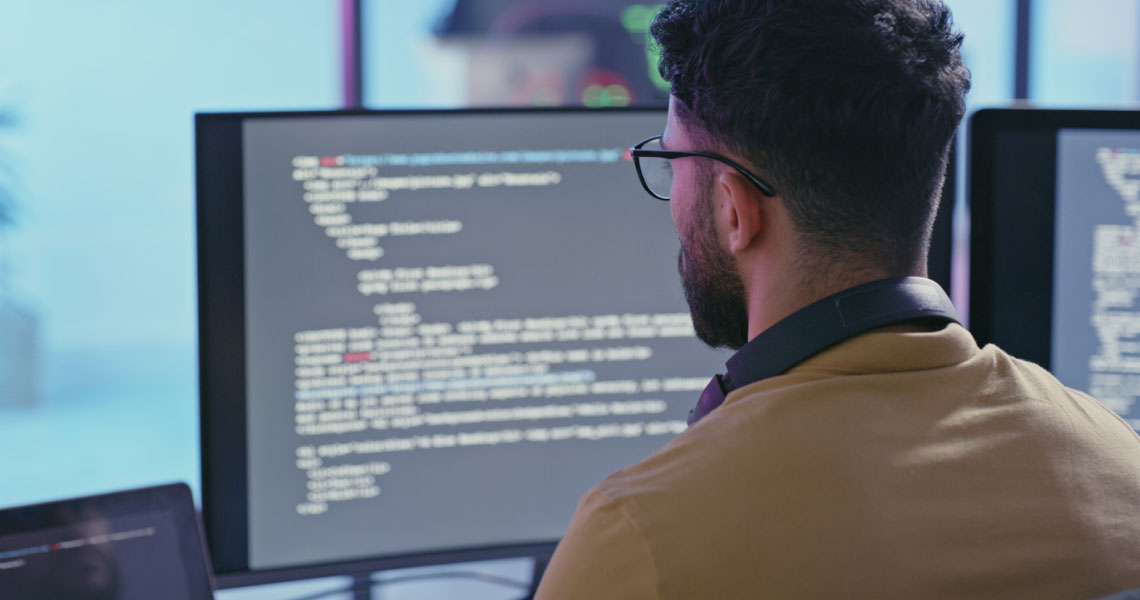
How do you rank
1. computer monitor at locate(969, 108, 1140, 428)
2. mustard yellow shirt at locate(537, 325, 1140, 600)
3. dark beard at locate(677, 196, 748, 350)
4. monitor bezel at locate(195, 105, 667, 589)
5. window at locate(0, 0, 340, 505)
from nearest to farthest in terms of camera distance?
mustard yellow shirt at locate(537, 325, 1140, 600)
dark beard at locate(677, 196, 748, 350)
monitor bezel at locate(195, 105, 667, 589)
computer monitor at locate(969, 108, 1140, 428)
window at locate(0, 0, 340, 505)

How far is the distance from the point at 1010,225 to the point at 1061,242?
2.9 inches

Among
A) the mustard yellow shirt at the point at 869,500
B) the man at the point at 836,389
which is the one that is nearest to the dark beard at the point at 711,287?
the man at the point at 836,389

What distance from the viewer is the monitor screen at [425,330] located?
106 centimetres

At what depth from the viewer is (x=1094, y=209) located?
3.85 feet

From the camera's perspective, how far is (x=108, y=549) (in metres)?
0.88

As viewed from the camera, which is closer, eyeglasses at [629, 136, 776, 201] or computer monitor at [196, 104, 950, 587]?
eyeglasses at [629, 136, 776, 201]

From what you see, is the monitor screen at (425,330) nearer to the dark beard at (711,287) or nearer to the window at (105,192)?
the dark beard at (711,287)

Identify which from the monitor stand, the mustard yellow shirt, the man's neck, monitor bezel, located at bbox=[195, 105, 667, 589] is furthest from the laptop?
the man's neck

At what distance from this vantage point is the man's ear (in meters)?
0.75

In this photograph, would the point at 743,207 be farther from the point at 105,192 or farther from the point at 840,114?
the point at 105,192

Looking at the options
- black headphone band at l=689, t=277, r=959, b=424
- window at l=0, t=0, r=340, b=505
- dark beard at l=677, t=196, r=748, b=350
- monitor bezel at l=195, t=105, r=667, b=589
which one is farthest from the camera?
window at l=0, t=0, r=340, b=505

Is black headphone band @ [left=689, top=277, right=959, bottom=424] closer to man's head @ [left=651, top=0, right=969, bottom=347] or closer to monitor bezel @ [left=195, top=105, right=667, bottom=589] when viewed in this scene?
man's head @ [left=651, top=0, right=969, bottom=347]

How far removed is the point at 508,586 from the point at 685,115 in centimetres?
66

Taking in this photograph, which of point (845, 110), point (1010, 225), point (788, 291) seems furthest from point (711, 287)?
point (1010, 225)
